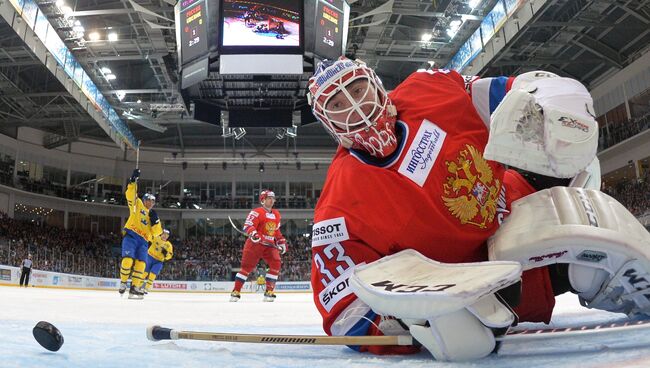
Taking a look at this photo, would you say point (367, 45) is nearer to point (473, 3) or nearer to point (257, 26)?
point (473, 3)

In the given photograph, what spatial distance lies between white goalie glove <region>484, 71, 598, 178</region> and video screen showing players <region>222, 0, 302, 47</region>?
701 cm

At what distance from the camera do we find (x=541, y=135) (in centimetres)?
123

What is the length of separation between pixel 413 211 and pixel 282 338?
46 cm

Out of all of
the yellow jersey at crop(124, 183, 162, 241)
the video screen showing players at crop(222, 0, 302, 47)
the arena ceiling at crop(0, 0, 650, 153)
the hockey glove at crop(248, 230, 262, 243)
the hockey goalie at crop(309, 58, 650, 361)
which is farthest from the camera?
the arena ceiling at crop(0, 0, 650, 153)

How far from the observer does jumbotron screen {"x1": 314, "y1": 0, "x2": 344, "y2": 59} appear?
8148 millimetres

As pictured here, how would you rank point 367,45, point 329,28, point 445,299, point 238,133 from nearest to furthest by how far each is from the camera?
point 445,299, point 329,28, point 367,45, point 238,133

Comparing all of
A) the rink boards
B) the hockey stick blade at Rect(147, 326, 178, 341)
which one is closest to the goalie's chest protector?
the hockey stick blade at Rect(147, 326, 178, 341)

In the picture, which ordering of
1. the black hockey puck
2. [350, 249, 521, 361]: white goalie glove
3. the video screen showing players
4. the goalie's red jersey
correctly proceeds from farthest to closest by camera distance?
the video screen showing players < the goalie's red jersey < the black hockey puck < [350, 249, 521, 361]: white goalie glove

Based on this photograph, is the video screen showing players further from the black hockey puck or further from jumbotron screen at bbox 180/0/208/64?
the black hockey puck

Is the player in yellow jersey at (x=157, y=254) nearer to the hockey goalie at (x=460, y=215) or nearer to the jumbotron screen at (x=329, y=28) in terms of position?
the jumbotron screen at (x=329, y=28)

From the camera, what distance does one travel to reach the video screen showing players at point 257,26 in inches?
309

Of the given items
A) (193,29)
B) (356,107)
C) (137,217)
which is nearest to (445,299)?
(356,107)

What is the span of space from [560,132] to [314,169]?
24164 mm

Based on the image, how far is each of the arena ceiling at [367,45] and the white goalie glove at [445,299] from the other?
31.5 ft
